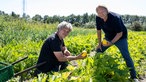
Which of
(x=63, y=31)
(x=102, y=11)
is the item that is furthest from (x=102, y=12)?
(x=63, y=31)

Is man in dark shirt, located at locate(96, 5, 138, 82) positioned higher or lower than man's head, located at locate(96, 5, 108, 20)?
lower

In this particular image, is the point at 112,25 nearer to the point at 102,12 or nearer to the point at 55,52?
the point at 102,12

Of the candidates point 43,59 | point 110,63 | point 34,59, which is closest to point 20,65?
point 34,59

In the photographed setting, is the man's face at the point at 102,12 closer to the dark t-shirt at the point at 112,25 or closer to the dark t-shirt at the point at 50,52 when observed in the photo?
the dark t-shirt at the point at 112,25

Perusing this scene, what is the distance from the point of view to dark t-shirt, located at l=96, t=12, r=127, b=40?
5.59 m

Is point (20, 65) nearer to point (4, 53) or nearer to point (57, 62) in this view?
point (4, 53)

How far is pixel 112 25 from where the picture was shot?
18.7 feet

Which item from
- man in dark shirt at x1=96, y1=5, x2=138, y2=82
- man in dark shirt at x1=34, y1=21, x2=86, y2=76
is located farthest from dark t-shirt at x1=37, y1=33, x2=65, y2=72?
man in dark shirt at x1=96, y1=5, x2=138, y2=82

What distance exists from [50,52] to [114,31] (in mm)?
1676

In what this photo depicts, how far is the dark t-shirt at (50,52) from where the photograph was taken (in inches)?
185

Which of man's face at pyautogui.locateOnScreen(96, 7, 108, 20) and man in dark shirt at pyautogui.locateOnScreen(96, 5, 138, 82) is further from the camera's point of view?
man in dark shirt at pyautogui.locateOnScreen(96, 5, 138, 82)

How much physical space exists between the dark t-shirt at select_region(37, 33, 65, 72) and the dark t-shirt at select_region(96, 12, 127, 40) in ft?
4.38

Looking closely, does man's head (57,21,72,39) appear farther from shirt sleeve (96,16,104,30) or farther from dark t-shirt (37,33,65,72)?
shirt sleeve (96,16,104,30)

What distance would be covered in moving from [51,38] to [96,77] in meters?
1.05
